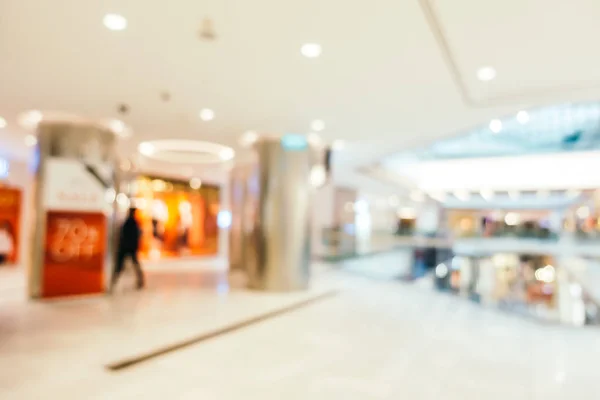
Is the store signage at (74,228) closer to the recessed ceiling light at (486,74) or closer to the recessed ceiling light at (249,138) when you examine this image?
the recessed ceiling light at (249,138)

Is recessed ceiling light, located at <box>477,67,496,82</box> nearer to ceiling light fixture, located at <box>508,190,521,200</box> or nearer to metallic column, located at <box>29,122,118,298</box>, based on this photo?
metallic column, located at <box>29,122,118,298</box>

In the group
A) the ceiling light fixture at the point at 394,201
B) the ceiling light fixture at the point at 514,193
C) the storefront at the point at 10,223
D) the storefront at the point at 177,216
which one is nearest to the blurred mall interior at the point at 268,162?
the storefront at the point at 10,223

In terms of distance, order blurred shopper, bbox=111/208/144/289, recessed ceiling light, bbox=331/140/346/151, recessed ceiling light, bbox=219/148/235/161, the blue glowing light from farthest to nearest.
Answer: the blue glowing light
recessed ceiling light, bbox=219/148/235/161
recessed ceiling light, bbox=331/140/346/151
blurred shopper, bbox=111/208/144/289

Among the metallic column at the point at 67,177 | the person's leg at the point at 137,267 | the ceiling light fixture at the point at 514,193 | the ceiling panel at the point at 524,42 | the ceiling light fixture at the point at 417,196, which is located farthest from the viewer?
the ceiling light fixture at the point at 417,196

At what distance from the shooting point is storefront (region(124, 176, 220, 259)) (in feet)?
50.6

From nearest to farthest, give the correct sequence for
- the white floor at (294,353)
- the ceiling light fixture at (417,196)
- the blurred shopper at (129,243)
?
the white floor at (294,353) < the blurred shopper at (129,243) < the ceiling light fixture at (417,196)

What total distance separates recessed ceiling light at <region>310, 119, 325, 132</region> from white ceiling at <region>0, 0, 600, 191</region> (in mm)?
164

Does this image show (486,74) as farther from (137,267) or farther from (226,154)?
(226,154)

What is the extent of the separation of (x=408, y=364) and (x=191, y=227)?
1416 centimetres

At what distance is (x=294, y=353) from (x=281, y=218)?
4049 millimetres

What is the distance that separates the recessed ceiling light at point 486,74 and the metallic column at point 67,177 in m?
6.12

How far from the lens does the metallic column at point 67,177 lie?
6738 mm

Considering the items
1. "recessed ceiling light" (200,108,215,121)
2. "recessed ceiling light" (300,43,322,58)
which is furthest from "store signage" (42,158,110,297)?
"recessed ceiling light" (300,43,322,58)

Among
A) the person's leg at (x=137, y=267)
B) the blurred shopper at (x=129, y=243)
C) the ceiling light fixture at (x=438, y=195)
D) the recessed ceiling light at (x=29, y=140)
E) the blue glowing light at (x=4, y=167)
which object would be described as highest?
the ceiling light fixture at (x=438, y=195)
